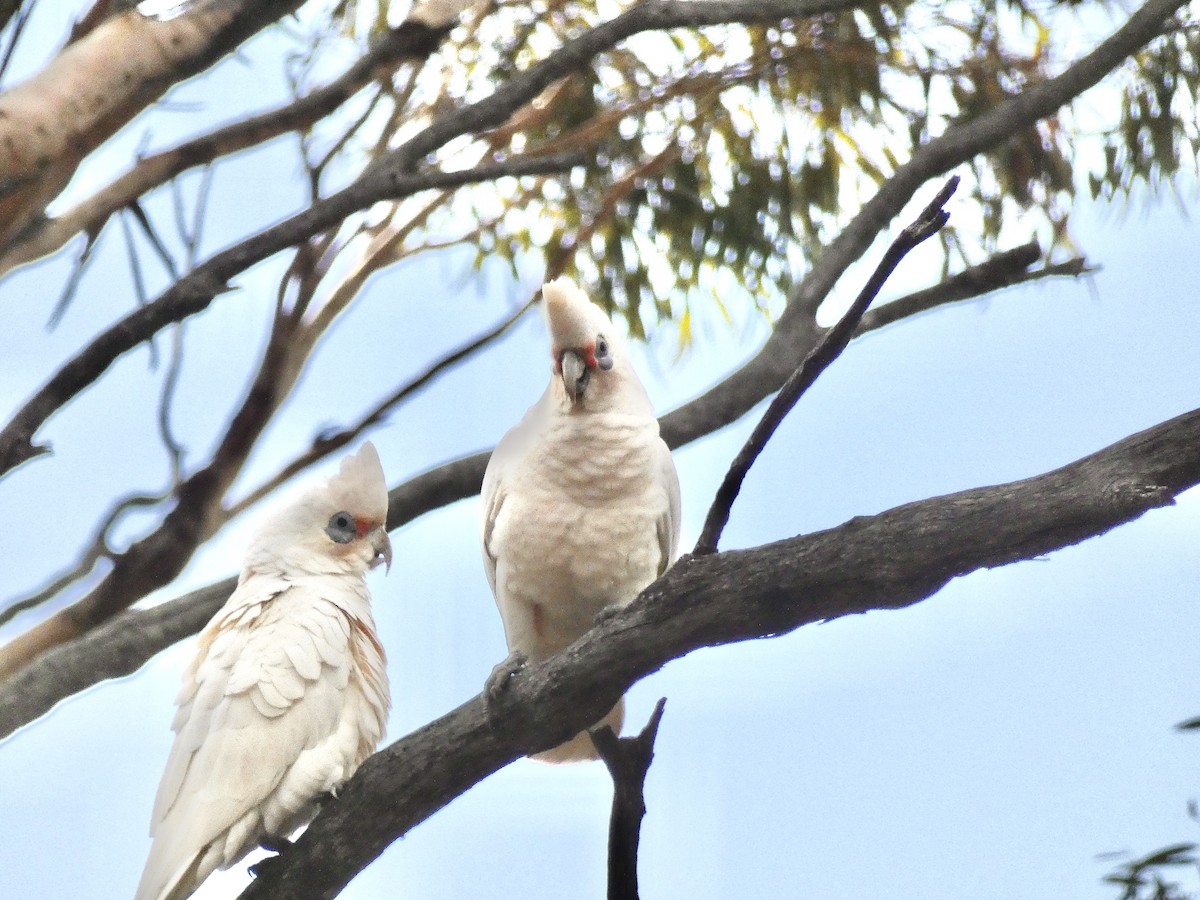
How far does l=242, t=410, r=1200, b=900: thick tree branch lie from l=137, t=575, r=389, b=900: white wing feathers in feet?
0.39

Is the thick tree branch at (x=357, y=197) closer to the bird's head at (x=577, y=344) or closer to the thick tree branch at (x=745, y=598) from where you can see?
the bird's head at (x=577, y=344)

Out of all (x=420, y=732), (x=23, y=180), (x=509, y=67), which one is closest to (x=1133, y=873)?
(x=420, y=732)

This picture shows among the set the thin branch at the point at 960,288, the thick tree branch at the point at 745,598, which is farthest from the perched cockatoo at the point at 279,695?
the thin branch at the point at 960,288

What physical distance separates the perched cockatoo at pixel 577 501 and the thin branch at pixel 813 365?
0.37m

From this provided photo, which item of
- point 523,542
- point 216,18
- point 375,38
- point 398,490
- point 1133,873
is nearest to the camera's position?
point 1133,873

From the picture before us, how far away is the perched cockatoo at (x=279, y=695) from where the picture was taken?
1927 mm

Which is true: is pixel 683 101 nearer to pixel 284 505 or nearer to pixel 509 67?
pixel 509 67

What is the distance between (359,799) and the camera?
1.83 metres

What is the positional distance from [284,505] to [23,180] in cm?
71

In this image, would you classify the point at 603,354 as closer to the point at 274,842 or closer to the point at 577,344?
the point at 577,344

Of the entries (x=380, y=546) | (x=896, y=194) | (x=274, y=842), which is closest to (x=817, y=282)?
(x=896, y=194)

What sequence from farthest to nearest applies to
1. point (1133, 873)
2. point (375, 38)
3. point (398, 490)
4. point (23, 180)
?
point (375, 38), point (398, 490), point (23, 180), point (1133, 873)

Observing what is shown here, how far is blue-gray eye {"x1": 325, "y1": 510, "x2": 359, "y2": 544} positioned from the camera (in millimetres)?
2352

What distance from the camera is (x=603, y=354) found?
2.11m
